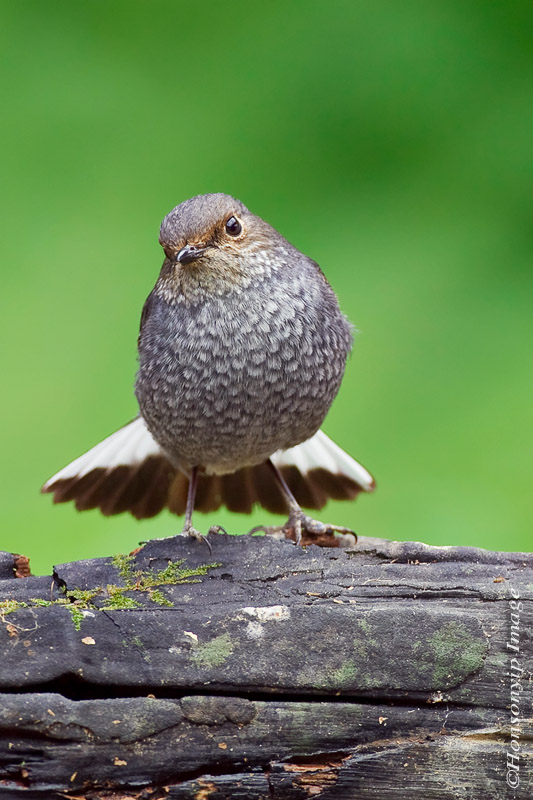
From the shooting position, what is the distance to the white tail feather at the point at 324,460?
4.42 metres

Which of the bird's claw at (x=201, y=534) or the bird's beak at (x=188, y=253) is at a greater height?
the bird's beak at (x=188, y=253)

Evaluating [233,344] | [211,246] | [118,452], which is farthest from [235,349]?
[118,452]

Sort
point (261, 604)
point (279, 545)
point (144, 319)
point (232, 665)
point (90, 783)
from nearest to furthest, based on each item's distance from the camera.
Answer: point (90, 783), point (232, 665), point (261, 604), point (279, 545), point (144, 319)

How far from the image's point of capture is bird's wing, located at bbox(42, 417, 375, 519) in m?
4.30

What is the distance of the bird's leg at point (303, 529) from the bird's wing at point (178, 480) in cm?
18

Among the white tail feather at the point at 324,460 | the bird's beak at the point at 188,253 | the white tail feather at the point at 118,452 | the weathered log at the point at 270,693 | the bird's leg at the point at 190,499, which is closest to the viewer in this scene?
the weathered log at the point at 270,693

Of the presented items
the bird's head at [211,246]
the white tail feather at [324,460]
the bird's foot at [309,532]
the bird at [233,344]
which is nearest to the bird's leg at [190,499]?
the bird at [233,344]

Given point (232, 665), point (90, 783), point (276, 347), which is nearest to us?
Result: point (90, 783)

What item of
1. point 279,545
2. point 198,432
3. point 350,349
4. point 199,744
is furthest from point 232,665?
point 350,349

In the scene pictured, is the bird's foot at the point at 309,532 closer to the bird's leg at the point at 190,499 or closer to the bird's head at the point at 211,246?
the bird's leg at the point at 190,499

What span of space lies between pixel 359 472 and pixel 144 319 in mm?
1214

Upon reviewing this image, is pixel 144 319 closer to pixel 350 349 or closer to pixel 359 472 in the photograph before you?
pixel 350 349

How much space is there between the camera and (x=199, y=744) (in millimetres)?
2490

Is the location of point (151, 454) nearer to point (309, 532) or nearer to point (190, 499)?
point (190, 499)
